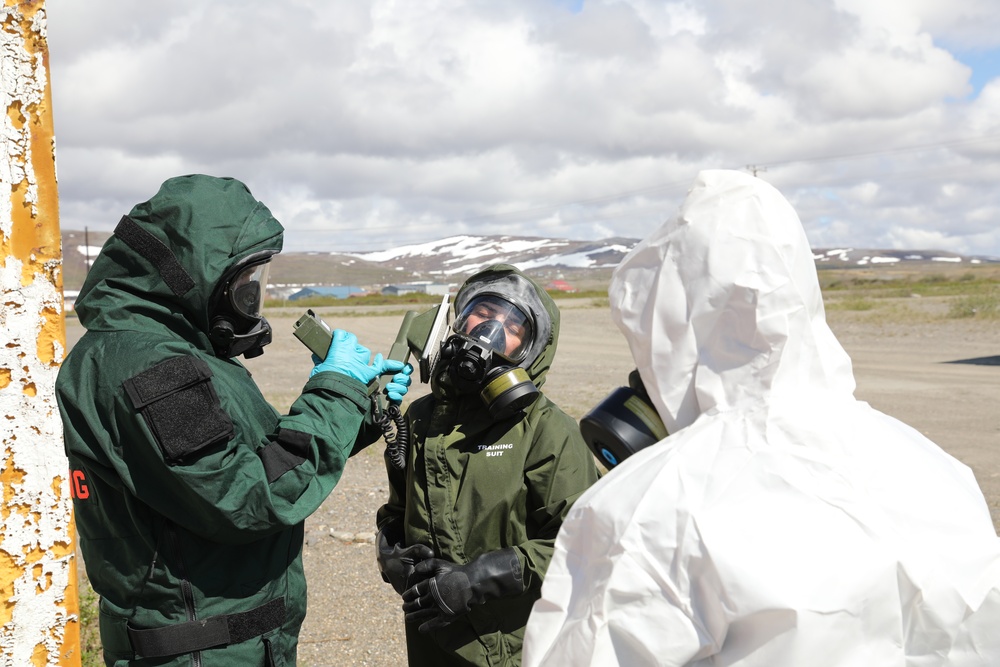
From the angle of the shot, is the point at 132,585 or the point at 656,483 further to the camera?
the point at 132,585

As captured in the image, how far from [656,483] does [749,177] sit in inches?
25.8

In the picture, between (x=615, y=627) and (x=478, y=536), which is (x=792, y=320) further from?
(x=478, y=536)

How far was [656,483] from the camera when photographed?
59.7 inches

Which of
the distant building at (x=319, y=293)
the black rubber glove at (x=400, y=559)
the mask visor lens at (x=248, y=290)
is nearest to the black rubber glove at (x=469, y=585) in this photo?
the black rubber glove at (x=400, y=559)

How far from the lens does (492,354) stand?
317 centimetres

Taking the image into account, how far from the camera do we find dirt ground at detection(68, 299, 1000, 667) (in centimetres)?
552

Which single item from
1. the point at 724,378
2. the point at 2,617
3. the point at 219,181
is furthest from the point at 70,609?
the point at 724,378

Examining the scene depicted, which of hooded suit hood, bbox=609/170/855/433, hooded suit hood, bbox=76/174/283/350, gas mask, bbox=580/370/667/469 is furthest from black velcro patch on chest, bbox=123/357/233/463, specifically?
hooded suit hood, bbox=609/170/855/433

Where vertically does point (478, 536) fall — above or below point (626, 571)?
below

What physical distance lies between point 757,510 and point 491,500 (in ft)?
5.35

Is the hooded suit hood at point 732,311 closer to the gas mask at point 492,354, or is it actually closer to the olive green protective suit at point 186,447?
the olive green protective suit at point 186,447

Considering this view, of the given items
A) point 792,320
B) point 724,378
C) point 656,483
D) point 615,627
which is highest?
point 792,320

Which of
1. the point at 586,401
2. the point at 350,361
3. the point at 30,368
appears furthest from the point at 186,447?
the point at 586,401

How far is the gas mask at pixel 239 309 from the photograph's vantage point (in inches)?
103
